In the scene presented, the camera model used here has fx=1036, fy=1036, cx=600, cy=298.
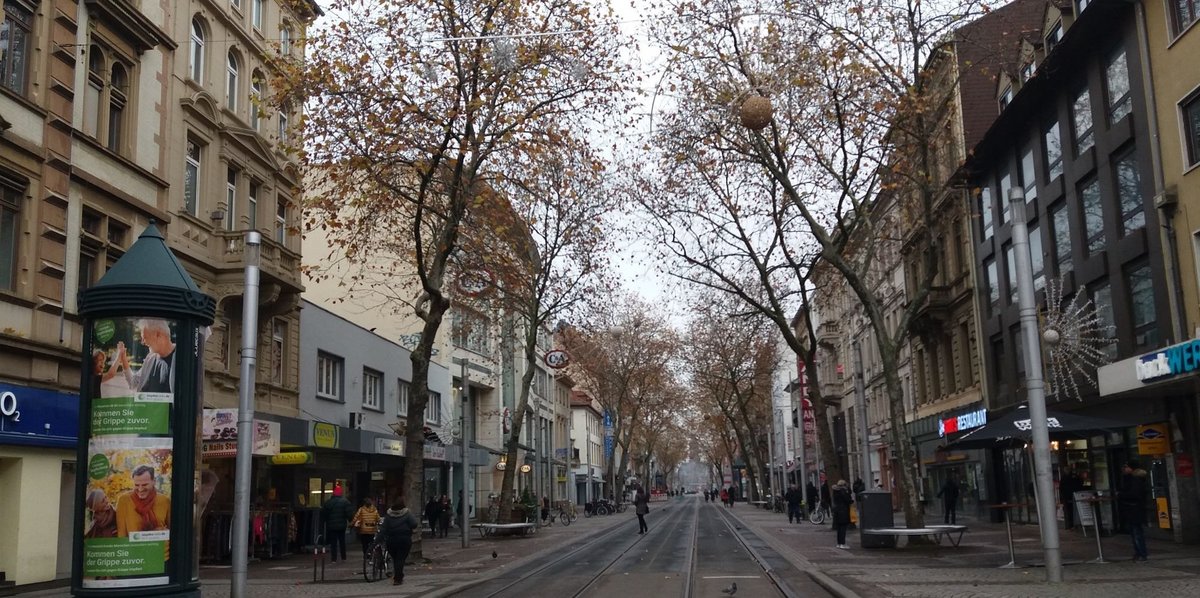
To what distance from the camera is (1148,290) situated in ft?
76.4

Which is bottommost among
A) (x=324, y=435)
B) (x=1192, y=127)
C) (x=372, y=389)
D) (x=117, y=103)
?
(x=324, y=435)

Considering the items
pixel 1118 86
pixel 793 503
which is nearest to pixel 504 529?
pixel 793 503

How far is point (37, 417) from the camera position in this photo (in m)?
17.7

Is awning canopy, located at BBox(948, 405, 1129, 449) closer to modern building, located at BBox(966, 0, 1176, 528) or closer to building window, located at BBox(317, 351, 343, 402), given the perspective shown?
modern building, located at BBox(966, 0, 1176, 528)

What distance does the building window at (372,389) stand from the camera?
3703 cm

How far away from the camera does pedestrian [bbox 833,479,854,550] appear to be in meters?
25.8

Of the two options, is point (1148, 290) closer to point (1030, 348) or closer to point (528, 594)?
point (1030, 348)

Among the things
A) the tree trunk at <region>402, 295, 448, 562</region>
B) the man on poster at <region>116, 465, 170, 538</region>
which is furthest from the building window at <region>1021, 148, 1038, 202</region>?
the man on poster at <region>116, 465, 170, 538</region>

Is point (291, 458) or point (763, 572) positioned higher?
point (291, 458)

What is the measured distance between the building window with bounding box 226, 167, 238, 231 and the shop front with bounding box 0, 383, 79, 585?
28.7 ft

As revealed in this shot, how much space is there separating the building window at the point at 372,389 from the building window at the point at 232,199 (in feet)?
35.6

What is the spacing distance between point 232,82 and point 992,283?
81.5 ft

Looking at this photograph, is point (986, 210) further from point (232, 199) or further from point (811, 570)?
point (232, 199)

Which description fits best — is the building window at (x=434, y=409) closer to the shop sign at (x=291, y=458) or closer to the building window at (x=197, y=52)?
the shop sign at (x=291, y=458)
